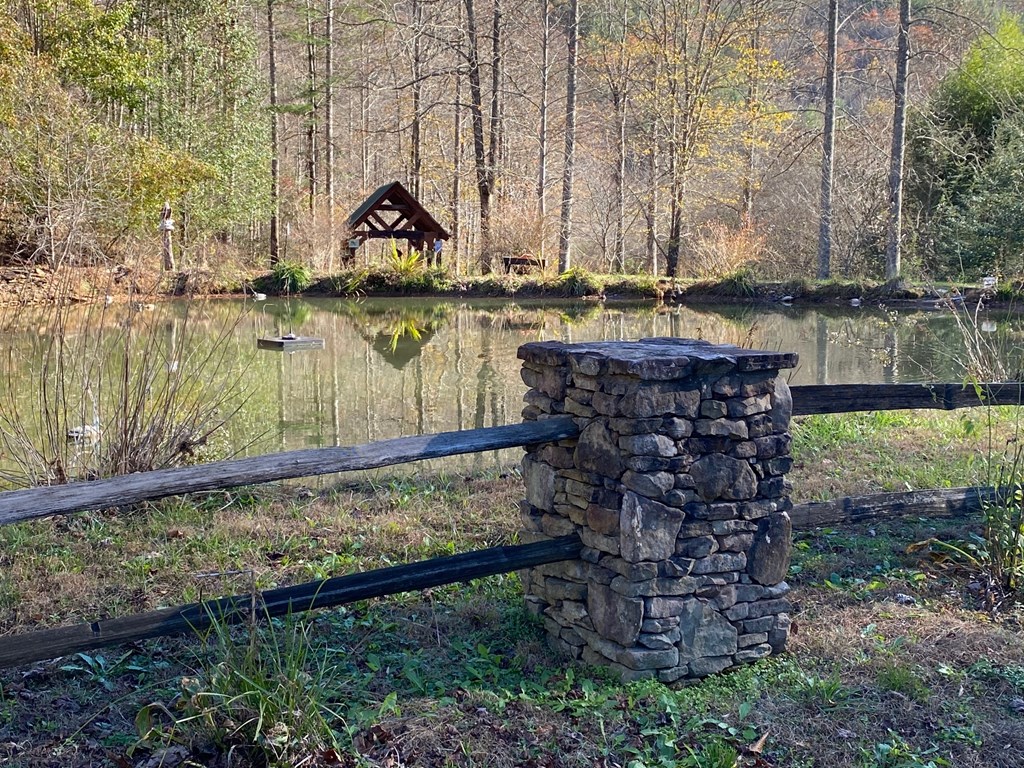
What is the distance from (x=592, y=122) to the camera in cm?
3114

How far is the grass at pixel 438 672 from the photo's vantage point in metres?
2.82

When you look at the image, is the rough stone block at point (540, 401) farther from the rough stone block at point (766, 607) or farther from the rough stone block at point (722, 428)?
the rough stone block at point (766, 607)

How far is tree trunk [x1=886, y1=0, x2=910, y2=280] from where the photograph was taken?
720 inches

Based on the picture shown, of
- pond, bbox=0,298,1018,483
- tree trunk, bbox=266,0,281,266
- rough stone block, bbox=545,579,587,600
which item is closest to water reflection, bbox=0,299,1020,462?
pond, bbox=0,298,1018,483

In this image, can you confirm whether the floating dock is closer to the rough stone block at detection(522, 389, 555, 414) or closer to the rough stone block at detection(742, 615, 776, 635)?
the rough stone block at detection(522, 389, 555, 414)

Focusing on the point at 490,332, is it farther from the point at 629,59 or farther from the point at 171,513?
the point at 629,59

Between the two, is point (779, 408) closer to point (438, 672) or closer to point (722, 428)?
point (722, 428)

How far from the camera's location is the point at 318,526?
4977 mm

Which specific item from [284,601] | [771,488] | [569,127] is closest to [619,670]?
[771,488]

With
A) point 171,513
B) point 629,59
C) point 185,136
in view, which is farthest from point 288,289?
point 171,513

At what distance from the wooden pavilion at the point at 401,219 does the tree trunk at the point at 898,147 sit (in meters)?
10.4

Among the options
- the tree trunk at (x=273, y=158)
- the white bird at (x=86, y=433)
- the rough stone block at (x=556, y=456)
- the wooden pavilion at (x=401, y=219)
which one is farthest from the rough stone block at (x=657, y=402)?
the tree trunk at (x=273, y=158)

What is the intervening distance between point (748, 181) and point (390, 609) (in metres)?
24.6

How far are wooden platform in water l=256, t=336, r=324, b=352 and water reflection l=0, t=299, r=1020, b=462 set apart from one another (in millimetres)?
198
